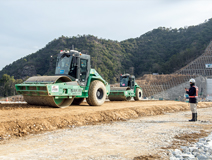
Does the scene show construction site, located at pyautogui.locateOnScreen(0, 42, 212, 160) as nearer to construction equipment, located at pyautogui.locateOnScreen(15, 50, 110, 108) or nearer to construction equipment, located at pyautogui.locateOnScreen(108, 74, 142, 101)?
construction equipment, located at pyautogui.locateOnScreen(15, 50, 110, 108)

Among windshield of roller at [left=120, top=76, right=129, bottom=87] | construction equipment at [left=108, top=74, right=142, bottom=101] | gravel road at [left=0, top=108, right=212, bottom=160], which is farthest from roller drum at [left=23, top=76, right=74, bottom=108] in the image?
windshield of roller at [left=120, top=76, right=129, bottom=87]

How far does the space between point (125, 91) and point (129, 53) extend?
82007 millimetres

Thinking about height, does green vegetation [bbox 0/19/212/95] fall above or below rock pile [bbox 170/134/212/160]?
above

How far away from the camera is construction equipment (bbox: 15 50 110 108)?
9096 millimetres

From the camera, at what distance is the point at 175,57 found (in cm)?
8769

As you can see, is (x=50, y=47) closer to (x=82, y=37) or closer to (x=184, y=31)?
(x=82, y=37)

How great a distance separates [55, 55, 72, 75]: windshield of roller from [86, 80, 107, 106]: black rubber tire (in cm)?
173

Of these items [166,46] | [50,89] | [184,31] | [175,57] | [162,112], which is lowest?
[162,112]

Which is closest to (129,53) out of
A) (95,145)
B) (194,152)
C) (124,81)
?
(124,81)

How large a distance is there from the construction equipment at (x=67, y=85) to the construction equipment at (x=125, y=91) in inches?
212

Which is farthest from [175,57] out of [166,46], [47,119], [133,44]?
[47,119]

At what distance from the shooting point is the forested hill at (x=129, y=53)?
237 feet

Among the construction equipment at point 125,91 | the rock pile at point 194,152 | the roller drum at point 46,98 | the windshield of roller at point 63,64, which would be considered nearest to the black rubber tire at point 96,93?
the windshield of roller at point 63,64

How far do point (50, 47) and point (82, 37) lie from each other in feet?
49.2
